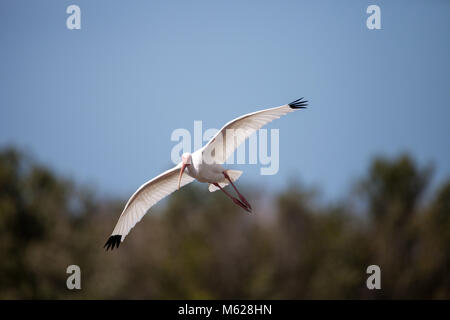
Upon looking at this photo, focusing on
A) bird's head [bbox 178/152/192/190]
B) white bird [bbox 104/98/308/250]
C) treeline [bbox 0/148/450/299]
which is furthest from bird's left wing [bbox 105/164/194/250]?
treeline [bbox 0/148/450/299]

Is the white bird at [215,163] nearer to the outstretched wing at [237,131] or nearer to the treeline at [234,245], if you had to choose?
the outstretched wing at [237,131]

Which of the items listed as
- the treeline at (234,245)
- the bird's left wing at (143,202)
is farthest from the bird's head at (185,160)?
the treeline at (234,245)

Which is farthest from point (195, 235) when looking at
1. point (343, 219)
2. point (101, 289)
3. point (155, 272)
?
point (343, 219)

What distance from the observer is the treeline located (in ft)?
119

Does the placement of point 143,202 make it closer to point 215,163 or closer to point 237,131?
point 215,163

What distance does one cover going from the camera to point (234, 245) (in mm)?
38844

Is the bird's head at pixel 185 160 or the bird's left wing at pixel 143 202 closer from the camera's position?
the bird's head at pixel 185 160

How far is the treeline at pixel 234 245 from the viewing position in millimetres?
36406

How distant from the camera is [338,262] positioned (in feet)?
125

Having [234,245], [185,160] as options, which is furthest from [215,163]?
[234,245]

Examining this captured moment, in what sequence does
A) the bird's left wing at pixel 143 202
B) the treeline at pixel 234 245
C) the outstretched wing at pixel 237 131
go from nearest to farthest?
the outstretched wing at pixel 237 131
the bird's left wing at pixel 143 202
the treeline at pixel 234 245

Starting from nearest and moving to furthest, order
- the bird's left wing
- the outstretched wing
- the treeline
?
1. the outstretched wing
2. the bird's left wing
3. the treeline

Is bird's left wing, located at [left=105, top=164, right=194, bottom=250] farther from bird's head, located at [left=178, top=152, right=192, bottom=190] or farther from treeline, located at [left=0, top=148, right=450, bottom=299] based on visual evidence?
treeline, located at [left=0, top=148, right=450, bottom=299]

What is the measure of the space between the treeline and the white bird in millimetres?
22140
